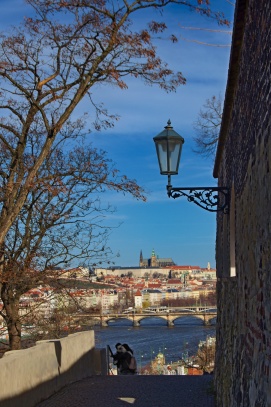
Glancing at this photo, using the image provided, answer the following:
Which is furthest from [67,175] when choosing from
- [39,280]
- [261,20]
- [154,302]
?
[154,302]

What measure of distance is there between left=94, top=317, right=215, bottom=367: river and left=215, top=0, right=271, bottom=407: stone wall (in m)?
40.4

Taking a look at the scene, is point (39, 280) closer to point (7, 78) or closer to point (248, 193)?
point (7, 78)

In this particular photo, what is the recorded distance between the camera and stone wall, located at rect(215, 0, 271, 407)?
4.06 metres

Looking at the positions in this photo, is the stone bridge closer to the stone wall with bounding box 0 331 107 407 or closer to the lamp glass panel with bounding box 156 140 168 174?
the stone wall with bounding box 0 331 107 407

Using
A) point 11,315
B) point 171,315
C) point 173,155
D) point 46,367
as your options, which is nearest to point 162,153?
point 173,155

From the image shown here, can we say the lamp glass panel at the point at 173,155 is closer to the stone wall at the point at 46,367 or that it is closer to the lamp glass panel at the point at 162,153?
the lamp glass panel at the point at 162,153

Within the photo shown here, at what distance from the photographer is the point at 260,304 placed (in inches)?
171

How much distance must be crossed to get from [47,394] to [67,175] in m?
3.95

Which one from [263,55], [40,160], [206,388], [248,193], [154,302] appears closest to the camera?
[263,55]

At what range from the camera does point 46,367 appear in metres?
10.8

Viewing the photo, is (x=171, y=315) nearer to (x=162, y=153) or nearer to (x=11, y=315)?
(x=11, y=315)

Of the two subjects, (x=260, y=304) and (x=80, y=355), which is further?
(x=80, y=355)

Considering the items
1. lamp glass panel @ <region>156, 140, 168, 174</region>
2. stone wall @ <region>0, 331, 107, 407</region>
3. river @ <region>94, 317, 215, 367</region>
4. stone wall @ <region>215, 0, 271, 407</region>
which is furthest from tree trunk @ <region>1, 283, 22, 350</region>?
river @ <region>94, 317, 215, 367</region>

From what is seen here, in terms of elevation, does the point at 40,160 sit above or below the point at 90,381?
above
